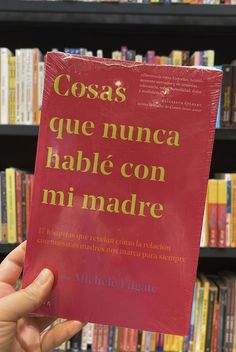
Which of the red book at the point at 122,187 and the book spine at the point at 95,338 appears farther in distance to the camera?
the book spine at the point at 95,338

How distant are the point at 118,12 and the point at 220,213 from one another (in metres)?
0.63

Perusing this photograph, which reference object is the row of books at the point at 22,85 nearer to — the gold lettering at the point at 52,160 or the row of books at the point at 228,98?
the row of books at the point at 228,98

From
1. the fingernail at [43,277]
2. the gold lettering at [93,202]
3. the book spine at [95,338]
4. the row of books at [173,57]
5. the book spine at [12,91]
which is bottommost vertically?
the book spine at [95,338]

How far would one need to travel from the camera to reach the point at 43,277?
513mm

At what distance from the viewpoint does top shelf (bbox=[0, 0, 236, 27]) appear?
1019 millimetres

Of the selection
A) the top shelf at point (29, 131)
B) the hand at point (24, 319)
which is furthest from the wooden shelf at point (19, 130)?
the hand at point (24, 319)

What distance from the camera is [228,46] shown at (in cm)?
130

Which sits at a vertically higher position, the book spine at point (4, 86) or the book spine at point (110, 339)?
the book spine at point (4, 86)

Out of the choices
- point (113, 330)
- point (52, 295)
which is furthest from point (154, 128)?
point (113, 330)

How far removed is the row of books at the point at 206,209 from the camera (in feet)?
3.44

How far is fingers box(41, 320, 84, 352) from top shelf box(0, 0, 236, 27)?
0.81 meters

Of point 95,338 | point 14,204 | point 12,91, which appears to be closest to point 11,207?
point 14,204

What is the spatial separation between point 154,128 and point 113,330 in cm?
80

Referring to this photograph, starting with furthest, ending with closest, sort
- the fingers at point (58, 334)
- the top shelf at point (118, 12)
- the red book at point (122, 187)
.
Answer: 1. the top shelf at point (118, 12)
2. the fingers at point (58, 334)
3. the red book at point (122, 187)
